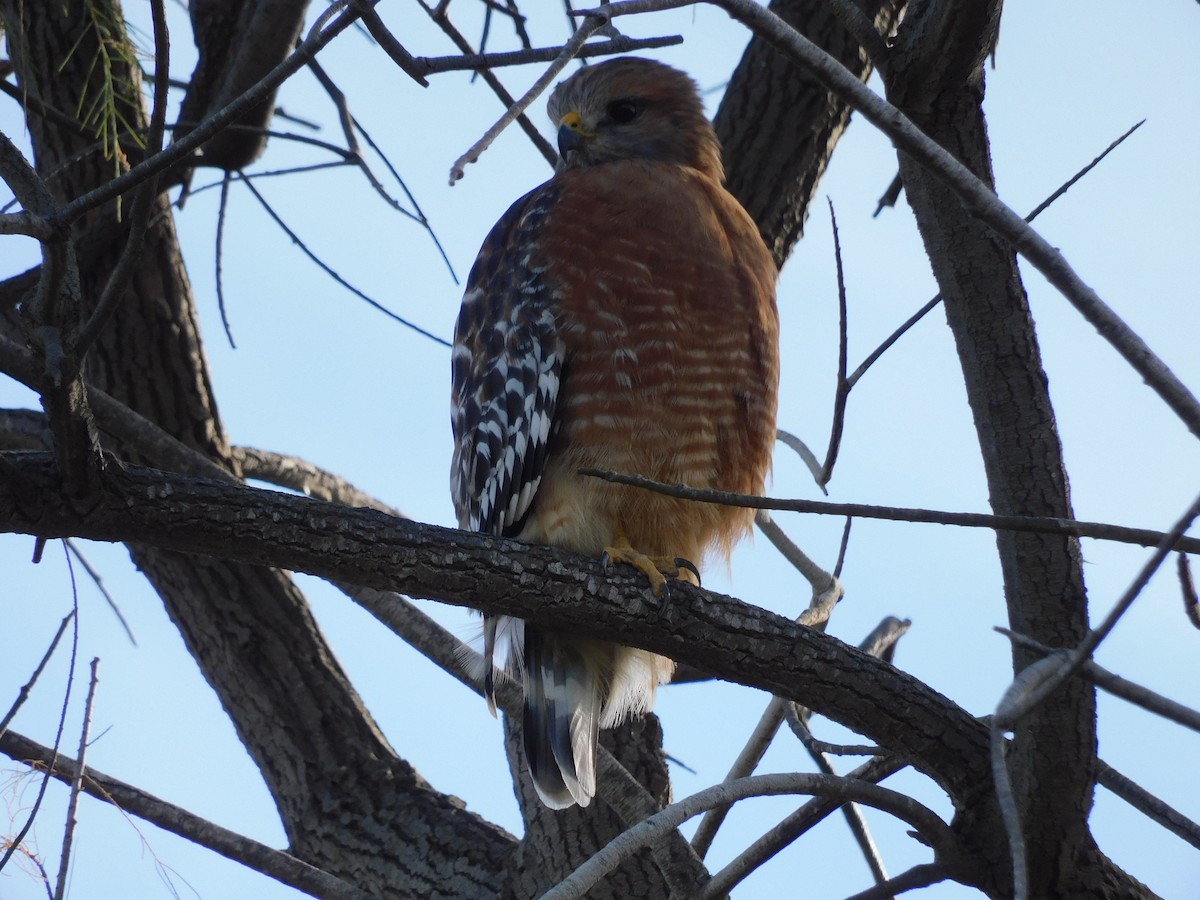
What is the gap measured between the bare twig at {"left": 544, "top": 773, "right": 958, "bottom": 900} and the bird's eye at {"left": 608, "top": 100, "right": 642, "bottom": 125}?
9.51 feet

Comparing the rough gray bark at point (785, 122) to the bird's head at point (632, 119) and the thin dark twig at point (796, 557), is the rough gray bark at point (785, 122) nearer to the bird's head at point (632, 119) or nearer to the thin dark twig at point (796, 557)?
the bird's head at point (632, 119)

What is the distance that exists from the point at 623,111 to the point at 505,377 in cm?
145

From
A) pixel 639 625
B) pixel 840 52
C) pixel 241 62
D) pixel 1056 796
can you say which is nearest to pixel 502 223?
pixel 241 62

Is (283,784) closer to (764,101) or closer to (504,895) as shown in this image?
(504,895)

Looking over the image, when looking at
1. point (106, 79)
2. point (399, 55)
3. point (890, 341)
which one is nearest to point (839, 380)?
point (890, 341)

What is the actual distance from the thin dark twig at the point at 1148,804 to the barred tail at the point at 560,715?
1.54 m

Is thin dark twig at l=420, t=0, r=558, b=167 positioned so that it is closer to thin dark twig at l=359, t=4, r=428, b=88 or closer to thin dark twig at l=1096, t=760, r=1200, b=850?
thin dark twig at l=359, t=4, r=428, b=88

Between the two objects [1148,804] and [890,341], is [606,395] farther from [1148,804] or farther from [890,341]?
[1148,804]

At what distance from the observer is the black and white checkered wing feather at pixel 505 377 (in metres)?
4.17

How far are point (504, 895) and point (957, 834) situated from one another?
169 centimetres

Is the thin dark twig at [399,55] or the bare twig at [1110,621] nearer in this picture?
the bare twig at [1110,621]

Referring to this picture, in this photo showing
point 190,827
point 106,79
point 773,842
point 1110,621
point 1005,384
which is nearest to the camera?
point 1110,621

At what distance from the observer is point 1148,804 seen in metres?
3.53

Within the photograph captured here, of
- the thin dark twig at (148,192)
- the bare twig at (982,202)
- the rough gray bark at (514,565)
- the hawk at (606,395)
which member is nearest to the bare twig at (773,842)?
the rough gray bark at (514,565)
